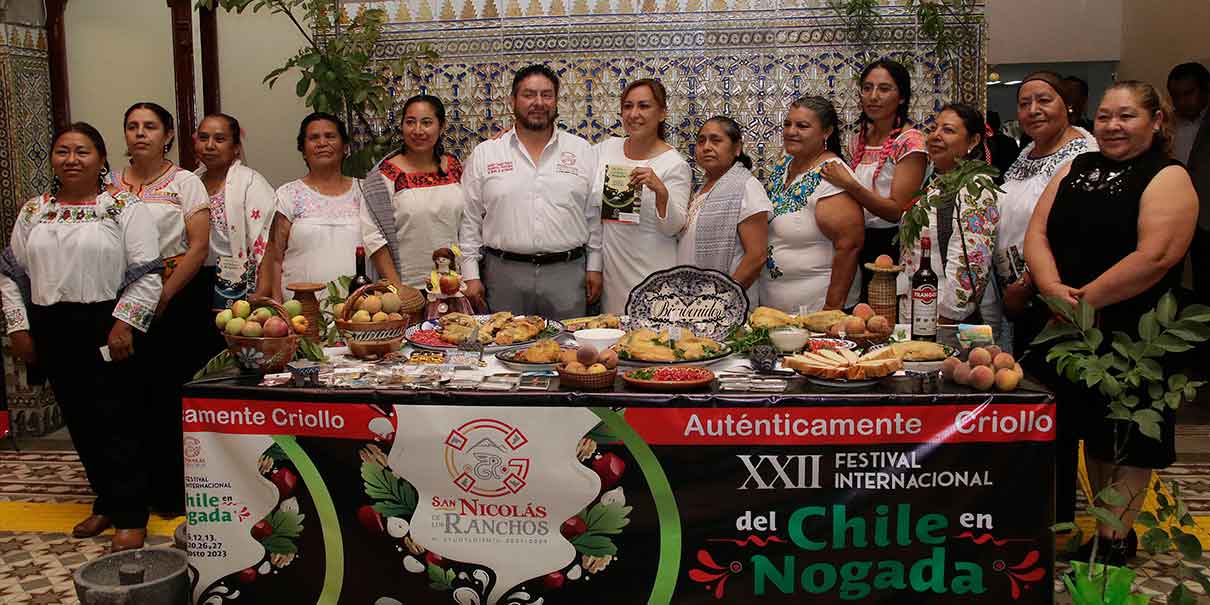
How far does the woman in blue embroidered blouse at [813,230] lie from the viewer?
14.7ft

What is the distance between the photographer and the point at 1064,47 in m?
8.13

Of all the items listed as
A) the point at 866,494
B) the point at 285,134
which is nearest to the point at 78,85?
Result: the point at 285,134

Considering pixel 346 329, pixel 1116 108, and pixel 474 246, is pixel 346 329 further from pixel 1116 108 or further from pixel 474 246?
pixel 1116 108

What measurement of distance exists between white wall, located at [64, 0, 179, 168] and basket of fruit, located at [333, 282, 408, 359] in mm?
3331

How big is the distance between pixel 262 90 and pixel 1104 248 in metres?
4.62

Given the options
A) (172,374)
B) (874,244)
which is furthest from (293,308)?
(874,244)

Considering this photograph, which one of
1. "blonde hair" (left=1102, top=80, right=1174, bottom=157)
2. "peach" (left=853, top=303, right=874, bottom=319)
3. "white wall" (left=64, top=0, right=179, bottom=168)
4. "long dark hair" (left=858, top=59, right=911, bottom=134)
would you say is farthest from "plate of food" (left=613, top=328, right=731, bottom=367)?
"white wall" (left=64, top=0, right=179, bottom=168)

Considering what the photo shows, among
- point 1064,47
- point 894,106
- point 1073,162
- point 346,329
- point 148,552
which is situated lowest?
point 148,552

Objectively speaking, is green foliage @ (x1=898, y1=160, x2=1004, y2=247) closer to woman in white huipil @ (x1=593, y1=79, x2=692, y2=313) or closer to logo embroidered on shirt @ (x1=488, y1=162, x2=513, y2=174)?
woman in white huipil @ (x1=593, y1=79, x2=692, y2=313)

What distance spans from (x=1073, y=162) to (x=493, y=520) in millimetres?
2295

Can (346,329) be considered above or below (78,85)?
below

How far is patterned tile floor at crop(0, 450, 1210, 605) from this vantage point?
371cm

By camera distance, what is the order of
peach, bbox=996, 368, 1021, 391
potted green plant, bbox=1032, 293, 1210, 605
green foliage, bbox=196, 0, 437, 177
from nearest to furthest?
potted green plant, bbox=1032, 293, 1210, 605, peach, bbox=996, 368, 1021, 391, green foliage, bbox=196, 0, 437, 177

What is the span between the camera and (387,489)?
304cm
